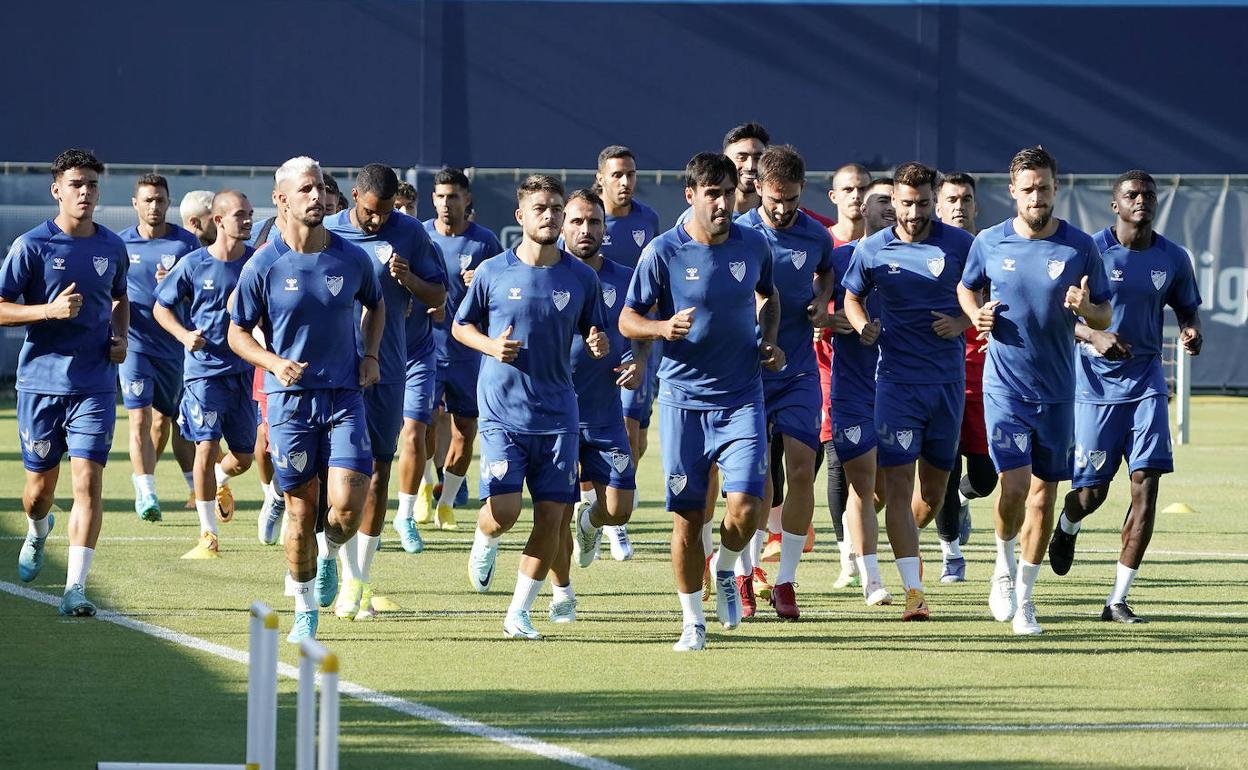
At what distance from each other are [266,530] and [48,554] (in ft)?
4.64

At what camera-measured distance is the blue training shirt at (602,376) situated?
1098cm

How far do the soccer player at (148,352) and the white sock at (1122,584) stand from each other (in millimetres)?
6479

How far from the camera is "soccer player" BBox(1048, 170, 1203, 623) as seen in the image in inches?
412

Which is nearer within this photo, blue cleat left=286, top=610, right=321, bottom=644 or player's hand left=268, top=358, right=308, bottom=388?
player's hand left=268, top=358, right=308, bottom=388

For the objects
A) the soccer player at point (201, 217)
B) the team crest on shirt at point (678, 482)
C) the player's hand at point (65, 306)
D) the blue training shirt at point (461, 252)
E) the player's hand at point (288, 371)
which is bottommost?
the team crest on shirt at point (678, 482)

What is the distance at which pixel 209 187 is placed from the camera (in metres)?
29.0

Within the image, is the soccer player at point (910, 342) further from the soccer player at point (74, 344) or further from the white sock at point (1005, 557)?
the soccer player at point (74, 344)

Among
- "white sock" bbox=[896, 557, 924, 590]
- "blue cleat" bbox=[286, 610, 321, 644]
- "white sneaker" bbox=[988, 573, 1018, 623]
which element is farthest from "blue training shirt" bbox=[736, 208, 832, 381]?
"blue cleat" bbox=[286, 610, 321, 644]

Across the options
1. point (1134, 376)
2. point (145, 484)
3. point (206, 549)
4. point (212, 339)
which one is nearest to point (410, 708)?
point (1134, 376)

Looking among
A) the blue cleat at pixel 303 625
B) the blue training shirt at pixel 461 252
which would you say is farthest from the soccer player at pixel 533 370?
the blue training shirt at pixel 461 252

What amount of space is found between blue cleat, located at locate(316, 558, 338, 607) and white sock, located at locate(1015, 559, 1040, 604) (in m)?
3.48

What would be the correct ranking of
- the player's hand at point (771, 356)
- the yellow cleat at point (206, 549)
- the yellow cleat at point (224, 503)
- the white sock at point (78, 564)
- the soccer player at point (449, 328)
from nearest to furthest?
the player's hand at point (771, 356), the white sock at point (78, 564), the yellow cleat at point (206, 549), the soccer player at point (449, 328), the yellow cleat at point (224, 503)

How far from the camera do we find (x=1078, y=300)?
983 cm

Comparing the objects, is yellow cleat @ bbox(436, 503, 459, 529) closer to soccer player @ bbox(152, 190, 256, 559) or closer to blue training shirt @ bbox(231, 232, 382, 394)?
soccer player @ bbox(152, 190, 256, 559)
